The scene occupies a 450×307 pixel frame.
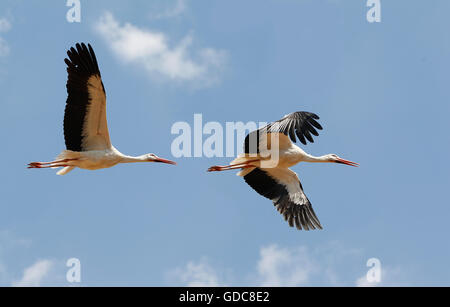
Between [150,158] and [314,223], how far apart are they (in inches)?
145

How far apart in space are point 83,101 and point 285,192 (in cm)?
486

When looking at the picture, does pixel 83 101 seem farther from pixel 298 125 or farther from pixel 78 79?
pixel 298 125

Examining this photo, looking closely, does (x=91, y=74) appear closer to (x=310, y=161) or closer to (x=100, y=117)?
(x=100, y=117)

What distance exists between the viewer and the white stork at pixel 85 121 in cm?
1602

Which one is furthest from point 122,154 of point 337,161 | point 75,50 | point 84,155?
point 337,161

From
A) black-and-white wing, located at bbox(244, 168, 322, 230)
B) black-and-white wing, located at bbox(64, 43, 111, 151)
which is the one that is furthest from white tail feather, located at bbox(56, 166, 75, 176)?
black-and-white wing, located at bbox(244, 168, 322, 230)

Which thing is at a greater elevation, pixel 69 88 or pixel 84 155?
pixel 69 88

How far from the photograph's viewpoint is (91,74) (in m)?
16.0

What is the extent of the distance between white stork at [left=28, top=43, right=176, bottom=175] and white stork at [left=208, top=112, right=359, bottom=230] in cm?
226

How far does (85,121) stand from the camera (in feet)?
53.7

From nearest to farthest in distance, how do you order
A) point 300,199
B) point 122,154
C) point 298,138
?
point 298,138
point 122,154
point 300,199

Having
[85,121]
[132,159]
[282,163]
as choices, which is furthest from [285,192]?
[85,121]

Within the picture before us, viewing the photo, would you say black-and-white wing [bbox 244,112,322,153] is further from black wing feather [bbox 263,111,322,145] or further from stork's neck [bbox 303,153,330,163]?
stork's neck [bbox 303,153,330,163]

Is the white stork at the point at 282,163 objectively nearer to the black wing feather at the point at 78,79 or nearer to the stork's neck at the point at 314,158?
the stork's neck at the point at 314,158
